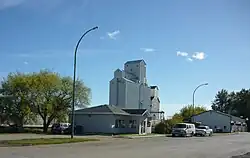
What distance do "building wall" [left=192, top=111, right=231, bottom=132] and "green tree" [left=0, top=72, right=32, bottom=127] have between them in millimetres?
57942

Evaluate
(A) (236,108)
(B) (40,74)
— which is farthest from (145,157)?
(A) (236,108)

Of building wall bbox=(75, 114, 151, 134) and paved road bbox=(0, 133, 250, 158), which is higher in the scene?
building wall bbox=(75, 114, 151, 134)

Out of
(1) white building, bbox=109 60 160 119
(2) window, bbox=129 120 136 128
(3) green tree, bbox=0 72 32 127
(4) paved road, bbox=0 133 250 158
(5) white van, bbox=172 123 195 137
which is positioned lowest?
(4) paved road, bbox=0 133 250 158

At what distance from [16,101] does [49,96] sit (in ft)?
13.3

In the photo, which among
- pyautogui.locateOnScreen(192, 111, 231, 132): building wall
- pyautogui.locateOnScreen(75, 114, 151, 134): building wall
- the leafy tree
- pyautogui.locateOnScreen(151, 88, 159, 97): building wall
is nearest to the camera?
pyautogui.locateOnScreen(75, 114, 151, 134): building wall

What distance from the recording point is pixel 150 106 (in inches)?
3666

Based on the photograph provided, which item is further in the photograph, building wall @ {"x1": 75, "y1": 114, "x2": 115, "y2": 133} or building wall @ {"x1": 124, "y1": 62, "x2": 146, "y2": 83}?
building wall @ {"x1": 124, "y1": 62, "x2": 146, "y2": 83}

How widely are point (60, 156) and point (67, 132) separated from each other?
94.2ft

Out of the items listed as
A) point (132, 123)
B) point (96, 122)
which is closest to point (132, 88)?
point (132, 123)

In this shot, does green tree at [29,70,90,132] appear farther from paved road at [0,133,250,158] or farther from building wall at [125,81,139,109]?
building wall at [125,81,139,109]

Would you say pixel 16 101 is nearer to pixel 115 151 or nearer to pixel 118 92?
pixel 115 151

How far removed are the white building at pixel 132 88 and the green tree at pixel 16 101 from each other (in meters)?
34.0

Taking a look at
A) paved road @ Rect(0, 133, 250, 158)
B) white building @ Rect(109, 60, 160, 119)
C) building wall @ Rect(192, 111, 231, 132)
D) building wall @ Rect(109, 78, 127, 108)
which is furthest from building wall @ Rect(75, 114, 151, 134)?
building wall @ Rect(192, 111, 231, 132)

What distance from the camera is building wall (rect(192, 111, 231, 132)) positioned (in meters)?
95.6
